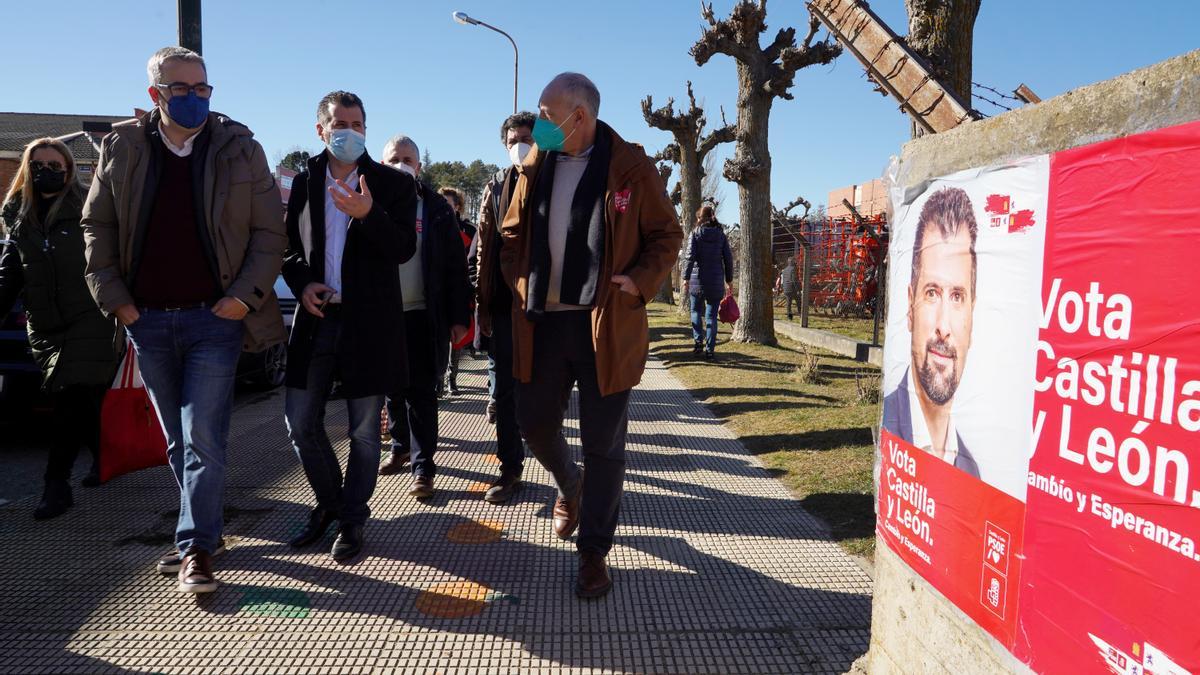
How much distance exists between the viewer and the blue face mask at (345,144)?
3475mm

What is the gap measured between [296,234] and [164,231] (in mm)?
582

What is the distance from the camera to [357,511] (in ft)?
11.9

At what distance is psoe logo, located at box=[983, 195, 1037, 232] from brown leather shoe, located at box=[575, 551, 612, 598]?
6.75 ft

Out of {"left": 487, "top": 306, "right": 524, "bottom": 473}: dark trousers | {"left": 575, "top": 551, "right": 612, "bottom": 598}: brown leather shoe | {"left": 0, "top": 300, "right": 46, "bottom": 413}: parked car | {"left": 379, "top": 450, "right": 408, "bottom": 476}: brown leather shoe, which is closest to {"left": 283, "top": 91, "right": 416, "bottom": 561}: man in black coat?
{"left": 487, "top": 306, "right": 524, "bottom": 473}: dark trousers

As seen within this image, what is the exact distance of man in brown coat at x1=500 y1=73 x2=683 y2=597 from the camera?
10.3 feet

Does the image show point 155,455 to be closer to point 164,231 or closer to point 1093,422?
point 164,231

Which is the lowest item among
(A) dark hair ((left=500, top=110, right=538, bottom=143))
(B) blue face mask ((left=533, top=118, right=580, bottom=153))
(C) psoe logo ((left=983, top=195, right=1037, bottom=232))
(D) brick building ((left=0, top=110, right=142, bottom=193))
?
(C) psoe logo ((left=983, top=195, right=1037, bottom=232))

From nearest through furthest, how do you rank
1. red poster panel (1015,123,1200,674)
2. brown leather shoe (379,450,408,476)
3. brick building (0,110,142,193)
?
red poster panel (1015,123,1200,674) < brown leather shoe (379,450,408,476) < brick building (0,110,142,193)

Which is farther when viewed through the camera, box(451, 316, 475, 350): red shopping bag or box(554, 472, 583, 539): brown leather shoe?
box(451, 316, 475, 350): red shopping bag

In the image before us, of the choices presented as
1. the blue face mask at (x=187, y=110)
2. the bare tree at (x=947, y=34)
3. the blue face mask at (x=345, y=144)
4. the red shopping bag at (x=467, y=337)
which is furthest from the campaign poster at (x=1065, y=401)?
the bare tree at (x=947, y=34)

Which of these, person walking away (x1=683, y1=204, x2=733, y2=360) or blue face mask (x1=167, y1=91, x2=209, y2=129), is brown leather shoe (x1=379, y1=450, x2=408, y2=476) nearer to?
blue face mask (x1=167, y1=91, x2=209, y2=129)

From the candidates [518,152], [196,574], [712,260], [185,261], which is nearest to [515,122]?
[518,152]

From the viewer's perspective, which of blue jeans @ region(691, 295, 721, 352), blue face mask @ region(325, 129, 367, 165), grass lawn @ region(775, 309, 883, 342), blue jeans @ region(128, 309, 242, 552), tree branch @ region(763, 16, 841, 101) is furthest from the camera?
grass lawn @ region(775, 309, 883, 342)

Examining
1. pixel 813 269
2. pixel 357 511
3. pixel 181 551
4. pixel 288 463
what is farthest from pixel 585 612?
pixel 813 269
